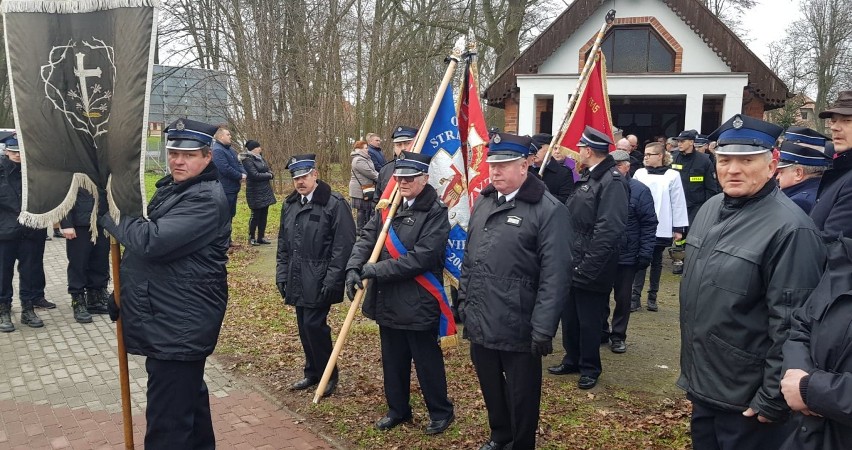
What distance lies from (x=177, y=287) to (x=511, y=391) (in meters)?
2.17

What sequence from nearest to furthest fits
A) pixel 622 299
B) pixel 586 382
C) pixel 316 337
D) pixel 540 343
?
pixel 540 343 → pixel 316 337 → pixel 586 382 → pixel 622 299

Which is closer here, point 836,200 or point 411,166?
point 836,200

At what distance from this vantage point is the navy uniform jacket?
14.2ft

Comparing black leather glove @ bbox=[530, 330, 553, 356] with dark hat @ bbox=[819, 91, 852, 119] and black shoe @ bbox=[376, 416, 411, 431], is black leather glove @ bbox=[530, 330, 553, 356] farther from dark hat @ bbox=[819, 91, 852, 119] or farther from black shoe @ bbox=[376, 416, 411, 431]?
dark hat @ bbox=[819, 91, 852, 119]

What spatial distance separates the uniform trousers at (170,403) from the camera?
148 inches

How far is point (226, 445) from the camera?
15.7 ft

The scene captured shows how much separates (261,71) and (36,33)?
1764 centimetres

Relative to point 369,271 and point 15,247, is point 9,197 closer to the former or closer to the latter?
point 15,247

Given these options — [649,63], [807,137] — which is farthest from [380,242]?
[649,63]

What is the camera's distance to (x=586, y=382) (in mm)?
5809

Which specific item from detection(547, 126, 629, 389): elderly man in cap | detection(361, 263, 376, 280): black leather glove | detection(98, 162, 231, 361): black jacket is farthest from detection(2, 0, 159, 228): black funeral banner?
detection(547, 126, 629, 389): elderly man in cap

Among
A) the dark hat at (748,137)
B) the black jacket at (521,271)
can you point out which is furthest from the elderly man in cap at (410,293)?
the dark hat at (748,137)

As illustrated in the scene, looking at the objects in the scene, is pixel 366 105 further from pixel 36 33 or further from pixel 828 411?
pixel 828 411

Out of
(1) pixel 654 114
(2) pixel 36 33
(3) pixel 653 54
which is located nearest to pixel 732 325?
(2) pixel 36 33
